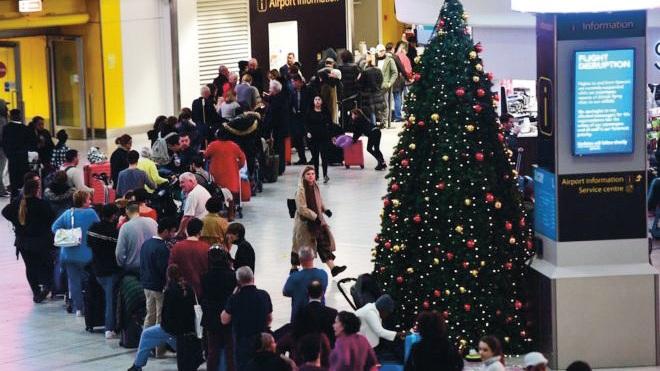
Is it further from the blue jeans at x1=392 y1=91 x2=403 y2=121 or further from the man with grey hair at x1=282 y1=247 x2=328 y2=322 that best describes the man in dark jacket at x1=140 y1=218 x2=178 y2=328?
the blue jeans at x1=392 y1=91 x2=403 y2=121

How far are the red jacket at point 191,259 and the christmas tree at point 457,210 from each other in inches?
68.1

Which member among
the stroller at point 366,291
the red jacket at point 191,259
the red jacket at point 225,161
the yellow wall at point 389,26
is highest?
the yellow wall at point 389,26

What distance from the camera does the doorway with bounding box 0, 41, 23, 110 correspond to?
98.9 feet

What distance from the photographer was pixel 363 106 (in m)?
28.5

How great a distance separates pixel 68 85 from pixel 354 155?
8.72 metres

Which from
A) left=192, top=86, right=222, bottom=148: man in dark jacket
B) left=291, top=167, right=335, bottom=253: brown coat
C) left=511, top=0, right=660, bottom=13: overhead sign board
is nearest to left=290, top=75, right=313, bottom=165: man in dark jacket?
left=192, top=86, right=222, bottom=148: man in dark jacket


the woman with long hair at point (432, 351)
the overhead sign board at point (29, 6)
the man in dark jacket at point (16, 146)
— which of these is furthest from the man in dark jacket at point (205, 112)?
the woman with long hair at point (432, 351)

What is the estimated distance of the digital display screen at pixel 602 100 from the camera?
41.1ft

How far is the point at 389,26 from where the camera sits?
40.1 m

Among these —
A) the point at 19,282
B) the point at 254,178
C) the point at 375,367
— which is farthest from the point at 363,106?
the point at 375,367

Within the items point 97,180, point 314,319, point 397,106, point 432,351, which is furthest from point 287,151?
point 432,351

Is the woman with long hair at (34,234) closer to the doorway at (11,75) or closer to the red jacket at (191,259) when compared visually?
the red jacket at (191,259)

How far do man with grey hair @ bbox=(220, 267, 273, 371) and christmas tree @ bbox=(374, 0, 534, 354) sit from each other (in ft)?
6.69

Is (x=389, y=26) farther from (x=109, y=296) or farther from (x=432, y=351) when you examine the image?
(x=432, y=351)
